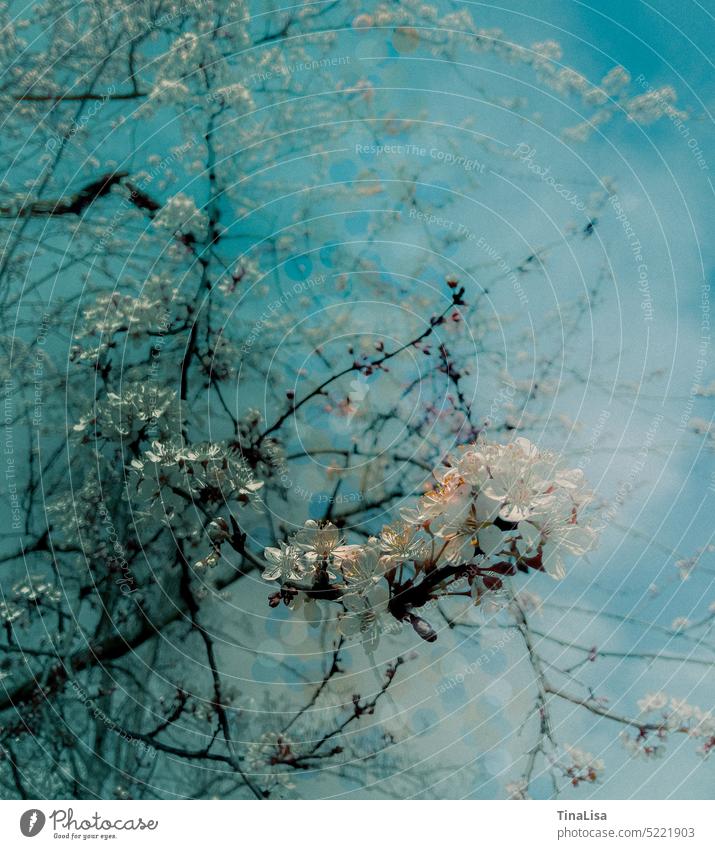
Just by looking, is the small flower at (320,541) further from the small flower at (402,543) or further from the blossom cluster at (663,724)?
the blossom cluster at (663,724)

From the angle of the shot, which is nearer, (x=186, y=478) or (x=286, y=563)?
(x=286, y=563)

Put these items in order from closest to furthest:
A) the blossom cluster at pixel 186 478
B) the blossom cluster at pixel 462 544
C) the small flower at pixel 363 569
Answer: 1. the blossom cluster at pixel 462 544
2. the small flower at pixel 363 569
3. the blossom cluster at pixel 186 478

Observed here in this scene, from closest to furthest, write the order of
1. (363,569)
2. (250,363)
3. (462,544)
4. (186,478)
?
1. (462,544)
2. (363,569)
3. (186,478)
4. (250,363)

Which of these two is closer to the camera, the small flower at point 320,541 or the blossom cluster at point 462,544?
the blossom cluster at point 462,544

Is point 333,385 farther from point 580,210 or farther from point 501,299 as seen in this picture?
point 580,210

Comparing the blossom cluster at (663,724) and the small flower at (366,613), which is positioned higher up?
the small flower at (366,613)

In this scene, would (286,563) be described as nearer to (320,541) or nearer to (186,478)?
(320,541)

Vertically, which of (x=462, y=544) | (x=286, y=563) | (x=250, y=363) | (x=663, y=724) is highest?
(x=250, y=363)

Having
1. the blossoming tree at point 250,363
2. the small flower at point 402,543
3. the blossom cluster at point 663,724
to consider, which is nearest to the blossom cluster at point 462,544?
the small flower at point 402,543

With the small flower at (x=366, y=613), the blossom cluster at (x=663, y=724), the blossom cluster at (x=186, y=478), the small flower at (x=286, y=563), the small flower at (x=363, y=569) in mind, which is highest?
the blossom cluster at (x=186, y=478)

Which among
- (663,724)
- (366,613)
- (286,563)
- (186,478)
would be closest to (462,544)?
(366,613)
